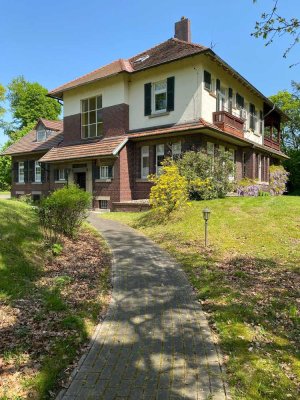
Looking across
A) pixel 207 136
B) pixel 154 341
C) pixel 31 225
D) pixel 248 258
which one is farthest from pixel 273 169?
pixel 154 341

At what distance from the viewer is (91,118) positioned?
23703 mm

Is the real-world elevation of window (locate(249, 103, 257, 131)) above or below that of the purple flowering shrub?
above

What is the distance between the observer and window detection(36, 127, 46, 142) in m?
29.6

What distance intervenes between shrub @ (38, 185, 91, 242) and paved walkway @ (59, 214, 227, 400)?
281 cm

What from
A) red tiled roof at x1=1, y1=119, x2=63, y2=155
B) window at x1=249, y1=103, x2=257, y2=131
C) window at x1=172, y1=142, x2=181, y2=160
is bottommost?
window at x1=172, y1=142, x2=181, y2=160

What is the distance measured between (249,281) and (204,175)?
10.4 meters

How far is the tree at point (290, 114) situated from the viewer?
46625 millimetres

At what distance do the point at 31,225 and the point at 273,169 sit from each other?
24025 mm

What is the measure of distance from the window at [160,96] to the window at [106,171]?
4390 millimetres

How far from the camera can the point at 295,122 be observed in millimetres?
47625

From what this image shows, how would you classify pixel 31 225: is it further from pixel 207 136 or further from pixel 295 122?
pixel 295 122

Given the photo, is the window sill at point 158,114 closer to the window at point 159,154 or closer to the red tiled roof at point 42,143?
the window at point 159,154

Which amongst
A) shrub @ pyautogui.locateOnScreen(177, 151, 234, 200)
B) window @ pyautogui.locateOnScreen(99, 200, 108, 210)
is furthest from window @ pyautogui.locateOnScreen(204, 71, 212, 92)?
window @ pyautogui.locateOnScreen(99, 200, 108, 210)

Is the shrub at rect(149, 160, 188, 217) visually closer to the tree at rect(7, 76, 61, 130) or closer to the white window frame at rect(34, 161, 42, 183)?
the white window frame at rect(34, 161, 42, 183)
